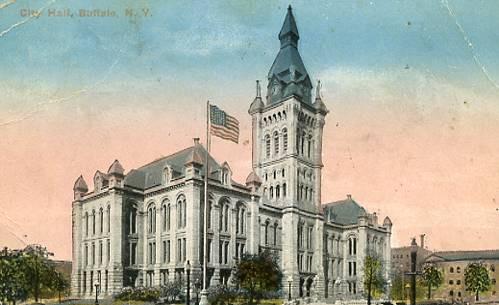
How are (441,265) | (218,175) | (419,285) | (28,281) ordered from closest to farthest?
(28,281) → (218,175) → (419,285) → (441,265)

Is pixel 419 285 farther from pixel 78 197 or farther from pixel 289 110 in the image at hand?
pixel 78 197

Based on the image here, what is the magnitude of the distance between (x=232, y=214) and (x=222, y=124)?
23.1m

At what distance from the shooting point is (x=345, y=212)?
273 feet

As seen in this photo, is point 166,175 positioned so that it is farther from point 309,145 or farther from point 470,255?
point 470,255

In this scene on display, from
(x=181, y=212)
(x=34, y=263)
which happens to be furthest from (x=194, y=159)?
(x=34, y=263)

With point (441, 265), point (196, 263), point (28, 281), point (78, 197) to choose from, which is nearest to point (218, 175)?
point (196, 263)

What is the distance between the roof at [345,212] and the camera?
79.6 metres

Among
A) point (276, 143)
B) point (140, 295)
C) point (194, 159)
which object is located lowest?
point (140, 295)

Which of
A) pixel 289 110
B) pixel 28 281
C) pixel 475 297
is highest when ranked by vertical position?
pixel 289 110

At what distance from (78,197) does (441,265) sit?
2976 inches

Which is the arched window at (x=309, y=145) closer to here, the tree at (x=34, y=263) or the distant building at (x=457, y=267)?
the tree at (x=34, y=263)

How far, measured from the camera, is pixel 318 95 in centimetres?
7106

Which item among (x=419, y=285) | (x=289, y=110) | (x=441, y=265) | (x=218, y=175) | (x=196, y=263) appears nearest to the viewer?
(x=196, y=263)

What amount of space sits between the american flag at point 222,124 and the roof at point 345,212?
4716 cm
